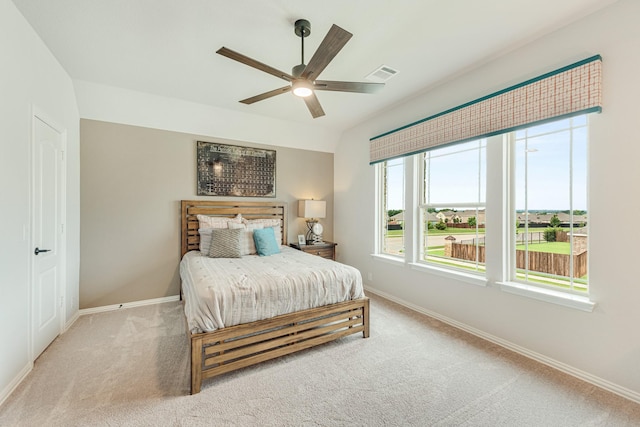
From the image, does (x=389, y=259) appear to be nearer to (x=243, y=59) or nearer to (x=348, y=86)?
(x=348, y=86)

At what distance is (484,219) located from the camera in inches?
113

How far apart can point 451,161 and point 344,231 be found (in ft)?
7.38

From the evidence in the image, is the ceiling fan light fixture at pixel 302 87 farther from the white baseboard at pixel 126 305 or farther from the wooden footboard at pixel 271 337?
the white baseboard at pixel 126 305

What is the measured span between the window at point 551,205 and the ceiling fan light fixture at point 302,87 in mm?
2030

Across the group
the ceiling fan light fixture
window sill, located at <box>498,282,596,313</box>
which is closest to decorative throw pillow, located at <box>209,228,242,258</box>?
the ceiling fan light fixture

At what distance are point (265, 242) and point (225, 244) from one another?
0.52m

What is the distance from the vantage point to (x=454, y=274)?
302cm

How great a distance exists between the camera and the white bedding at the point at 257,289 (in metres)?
2.07

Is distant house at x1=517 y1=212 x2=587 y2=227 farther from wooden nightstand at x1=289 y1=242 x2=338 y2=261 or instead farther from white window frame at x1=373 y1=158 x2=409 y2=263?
wooden nightstand at x1=289 y1=242 x2=338 y2=261

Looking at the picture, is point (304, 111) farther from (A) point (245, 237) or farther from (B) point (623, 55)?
(B) point (623, 55)

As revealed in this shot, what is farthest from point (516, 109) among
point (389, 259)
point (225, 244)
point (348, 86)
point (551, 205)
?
point (225, 244)

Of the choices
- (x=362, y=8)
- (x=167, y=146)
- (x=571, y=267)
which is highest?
(x=362, y=8)

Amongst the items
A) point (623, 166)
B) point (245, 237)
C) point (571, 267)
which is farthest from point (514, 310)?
point (245, 237)

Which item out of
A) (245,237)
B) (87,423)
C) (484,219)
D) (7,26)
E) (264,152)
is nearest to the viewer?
(87,423)
